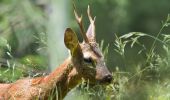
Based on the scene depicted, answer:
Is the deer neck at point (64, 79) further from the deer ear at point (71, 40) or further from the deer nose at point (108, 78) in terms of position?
the deer nose at point (108, 78)

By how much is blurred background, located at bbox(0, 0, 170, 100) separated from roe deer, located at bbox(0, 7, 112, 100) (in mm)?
165

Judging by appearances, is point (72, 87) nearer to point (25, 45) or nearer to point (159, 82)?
point (159, 82)

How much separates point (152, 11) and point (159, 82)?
17.7 meters

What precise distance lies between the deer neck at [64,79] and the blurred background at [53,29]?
18 cm

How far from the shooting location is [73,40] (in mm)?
9961

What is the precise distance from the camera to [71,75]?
9984 millimetres

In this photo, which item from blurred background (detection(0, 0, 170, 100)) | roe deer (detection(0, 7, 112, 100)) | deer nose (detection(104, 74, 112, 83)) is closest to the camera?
deer nose (detection(104, 74, 112, 83))

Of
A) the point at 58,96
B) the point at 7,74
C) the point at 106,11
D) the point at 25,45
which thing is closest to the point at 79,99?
the point at 58,96

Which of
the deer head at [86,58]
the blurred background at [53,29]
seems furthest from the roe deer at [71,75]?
the blurred background at [53,29]

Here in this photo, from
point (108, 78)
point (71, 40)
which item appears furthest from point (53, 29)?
point (108, 78)

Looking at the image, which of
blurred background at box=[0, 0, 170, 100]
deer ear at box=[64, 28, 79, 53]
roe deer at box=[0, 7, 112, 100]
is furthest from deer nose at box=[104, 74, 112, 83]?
deer ear at box=[64, 28, 79, 53]

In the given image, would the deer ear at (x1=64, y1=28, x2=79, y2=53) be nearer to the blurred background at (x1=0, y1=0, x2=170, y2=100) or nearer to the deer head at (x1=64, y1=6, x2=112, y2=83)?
the deer head at (x1=64, y1=6, x2=112, y2=83)

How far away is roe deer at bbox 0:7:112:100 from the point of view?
9.86 metres

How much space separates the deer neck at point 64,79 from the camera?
32.6 feet
